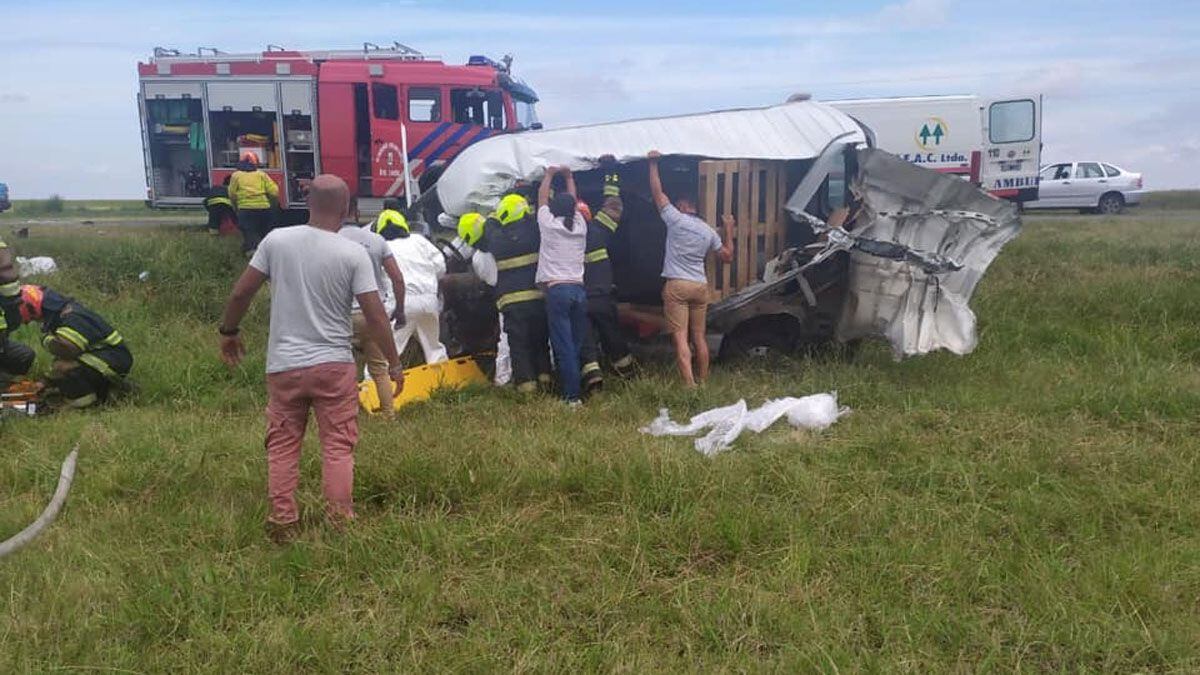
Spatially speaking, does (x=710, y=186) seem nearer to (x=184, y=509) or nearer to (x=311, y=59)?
(x=184, y=509)

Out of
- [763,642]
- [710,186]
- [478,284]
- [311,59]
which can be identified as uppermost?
[311,59]

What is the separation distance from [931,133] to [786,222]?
37.5ft

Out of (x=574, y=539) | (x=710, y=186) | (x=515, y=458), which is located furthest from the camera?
(x=710, y=186)

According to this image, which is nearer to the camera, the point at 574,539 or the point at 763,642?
the point at 763,642

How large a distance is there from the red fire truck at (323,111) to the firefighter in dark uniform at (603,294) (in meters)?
7.66

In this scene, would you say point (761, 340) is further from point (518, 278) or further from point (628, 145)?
point (518, 278)

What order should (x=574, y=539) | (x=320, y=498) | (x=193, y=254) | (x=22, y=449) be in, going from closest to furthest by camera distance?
(x=574, y=539) → (x=320, y=498) → (x=22, y=449) → (x=193, y=254)

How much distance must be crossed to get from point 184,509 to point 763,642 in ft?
8.99

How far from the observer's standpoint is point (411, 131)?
13867 mm

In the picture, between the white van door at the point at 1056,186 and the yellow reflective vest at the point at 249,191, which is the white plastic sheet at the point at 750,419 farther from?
the white van door at the point at 1056,186

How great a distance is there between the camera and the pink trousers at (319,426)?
12.0 ft

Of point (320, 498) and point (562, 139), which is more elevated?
point (562, 139)

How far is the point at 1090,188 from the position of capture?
19781mm

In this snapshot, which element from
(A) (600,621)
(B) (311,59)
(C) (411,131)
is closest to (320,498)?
(A) (600,621)
